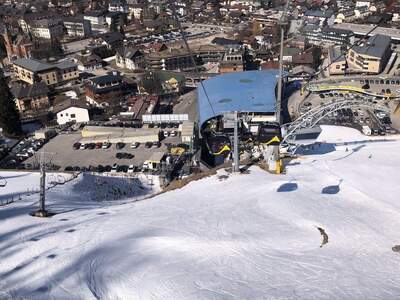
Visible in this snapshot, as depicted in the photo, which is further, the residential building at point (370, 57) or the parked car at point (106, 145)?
the residential building at point (370, 57)

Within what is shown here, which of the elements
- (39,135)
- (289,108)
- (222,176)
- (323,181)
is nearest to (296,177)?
(323,181)

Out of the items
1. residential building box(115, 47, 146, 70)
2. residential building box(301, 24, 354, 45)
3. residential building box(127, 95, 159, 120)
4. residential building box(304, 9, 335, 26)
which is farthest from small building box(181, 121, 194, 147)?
residential building box(304, 9, 335, 26)

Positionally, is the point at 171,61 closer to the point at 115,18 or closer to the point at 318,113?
the point at 115,18

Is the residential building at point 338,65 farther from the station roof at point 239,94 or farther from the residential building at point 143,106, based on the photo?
the residential building at point 143,106

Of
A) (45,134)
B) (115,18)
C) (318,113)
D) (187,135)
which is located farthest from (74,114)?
(115,18)

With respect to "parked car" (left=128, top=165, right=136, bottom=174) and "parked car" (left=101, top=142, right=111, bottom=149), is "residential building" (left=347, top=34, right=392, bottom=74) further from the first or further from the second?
"parked car" (left=128, top=165, right=136, bottom=174)

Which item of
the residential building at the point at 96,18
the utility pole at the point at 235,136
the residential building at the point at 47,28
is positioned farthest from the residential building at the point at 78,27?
the utility pole at the point at 235,136
